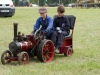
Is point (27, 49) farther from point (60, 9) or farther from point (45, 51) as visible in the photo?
point (60, 9)

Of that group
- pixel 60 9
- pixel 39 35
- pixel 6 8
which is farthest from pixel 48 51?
pixel 6 8

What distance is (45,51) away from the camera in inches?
309

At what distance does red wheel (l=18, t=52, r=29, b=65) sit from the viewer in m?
7.27

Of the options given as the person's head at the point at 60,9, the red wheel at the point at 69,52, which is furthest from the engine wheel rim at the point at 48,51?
the person's head at the point at 60,9

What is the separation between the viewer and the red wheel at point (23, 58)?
7.27 m

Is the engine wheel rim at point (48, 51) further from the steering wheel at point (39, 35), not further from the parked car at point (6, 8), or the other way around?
the parked car at point (6, 8)

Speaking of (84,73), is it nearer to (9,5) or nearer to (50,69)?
(50,69)

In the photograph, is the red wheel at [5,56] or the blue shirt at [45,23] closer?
the red wheel at [5,56]

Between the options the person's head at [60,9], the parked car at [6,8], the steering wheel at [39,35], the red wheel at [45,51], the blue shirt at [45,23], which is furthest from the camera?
the parked car at [6,8]

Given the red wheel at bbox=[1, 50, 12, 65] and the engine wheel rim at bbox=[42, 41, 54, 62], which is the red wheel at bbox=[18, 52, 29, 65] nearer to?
the red wheel at bbox=[1, 50, 12, 65]

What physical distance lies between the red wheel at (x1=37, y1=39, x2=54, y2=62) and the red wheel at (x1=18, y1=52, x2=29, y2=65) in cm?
31

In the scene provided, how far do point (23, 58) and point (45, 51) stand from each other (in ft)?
2.22

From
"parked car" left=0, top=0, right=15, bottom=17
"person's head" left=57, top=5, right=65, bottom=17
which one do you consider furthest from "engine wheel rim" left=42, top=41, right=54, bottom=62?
"parked car" left=0, top=0, right=15, bottom=17

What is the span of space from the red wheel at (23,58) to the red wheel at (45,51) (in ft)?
1.03
